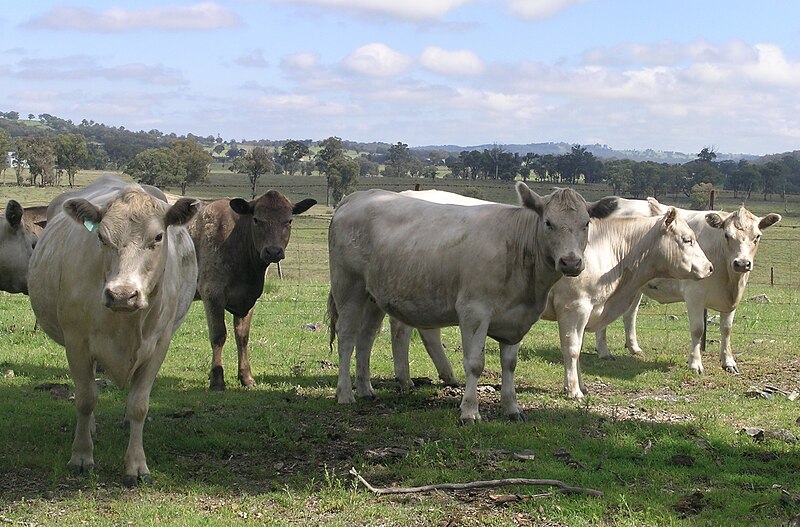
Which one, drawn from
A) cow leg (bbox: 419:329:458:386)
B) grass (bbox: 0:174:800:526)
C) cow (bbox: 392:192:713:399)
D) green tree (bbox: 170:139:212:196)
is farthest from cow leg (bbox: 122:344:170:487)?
green tree (bbox: 170:139:212:196)

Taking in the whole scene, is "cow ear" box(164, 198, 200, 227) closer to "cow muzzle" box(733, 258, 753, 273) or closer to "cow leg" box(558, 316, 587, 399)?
"cow leg" box(558, 316, 587, 399)

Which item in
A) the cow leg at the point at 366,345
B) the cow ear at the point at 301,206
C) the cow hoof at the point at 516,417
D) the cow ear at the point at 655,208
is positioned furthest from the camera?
the cow ear at the point at 655,208

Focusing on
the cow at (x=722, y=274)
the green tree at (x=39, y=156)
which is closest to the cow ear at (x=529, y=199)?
the cow at (x=722, y=274)

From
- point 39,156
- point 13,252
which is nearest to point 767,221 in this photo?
point 13,252

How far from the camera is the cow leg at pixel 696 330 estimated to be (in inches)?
531

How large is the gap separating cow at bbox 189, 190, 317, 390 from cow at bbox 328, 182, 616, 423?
0.85 metres

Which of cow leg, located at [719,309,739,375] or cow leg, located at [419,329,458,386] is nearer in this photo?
cow leg, located at [419,329,458,386]

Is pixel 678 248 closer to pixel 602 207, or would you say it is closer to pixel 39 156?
pixel 602 207

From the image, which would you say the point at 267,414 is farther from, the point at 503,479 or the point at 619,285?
the point at 619,285

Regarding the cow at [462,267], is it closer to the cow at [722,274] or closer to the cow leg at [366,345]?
the cow leg at [366,345]

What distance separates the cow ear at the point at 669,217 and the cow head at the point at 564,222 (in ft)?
10.0

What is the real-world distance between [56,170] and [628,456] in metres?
94.9

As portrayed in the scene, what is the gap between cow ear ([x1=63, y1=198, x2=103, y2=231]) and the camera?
6.82 m

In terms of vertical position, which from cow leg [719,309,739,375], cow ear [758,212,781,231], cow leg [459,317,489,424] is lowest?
cow leg [719,309,739,375]
